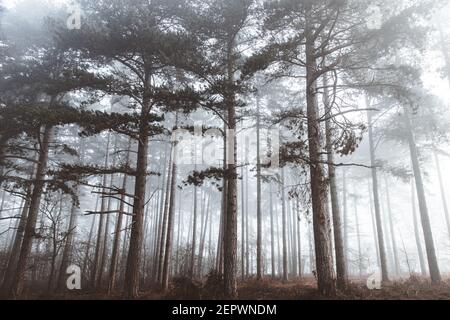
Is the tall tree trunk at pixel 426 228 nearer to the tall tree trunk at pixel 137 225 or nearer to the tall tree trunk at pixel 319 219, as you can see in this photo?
the tall tree trunk at pixel 319 219

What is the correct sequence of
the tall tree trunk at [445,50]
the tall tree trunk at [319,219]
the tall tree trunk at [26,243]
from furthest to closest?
the tall tree trunk at [445,50]
the tall tree trunk at [26,243]
the tall tree trunk at [319,219]

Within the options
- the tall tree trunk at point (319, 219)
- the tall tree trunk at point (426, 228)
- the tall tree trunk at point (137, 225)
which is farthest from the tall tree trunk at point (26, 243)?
the tall tree trunk at point (426, 228)

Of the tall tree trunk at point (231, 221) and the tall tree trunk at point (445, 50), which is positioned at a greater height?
the tall tree trunk at point (445, 50)

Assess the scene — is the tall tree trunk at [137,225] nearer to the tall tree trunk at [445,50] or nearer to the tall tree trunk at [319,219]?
the tall tree trunk at [319,219]

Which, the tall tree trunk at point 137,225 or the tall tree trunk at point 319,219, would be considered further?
the tall tree trunk at point 137,225

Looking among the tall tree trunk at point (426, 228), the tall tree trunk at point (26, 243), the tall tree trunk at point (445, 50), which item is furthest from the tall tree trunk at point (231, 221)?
the tall tree trunk at point (445, 50)

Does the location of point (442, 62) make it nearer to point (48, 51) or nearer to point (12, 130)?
point (48, 51)

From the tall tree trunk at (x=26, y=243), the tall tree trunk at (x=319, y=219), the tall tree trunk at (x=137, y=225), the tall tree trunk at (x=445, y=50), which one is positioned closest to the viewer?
the tall tree trunk at (x=319, y=219)

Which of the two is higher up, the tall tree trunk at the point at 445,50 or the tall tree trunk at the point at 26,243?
the tall tree trunk at the point at 445,50

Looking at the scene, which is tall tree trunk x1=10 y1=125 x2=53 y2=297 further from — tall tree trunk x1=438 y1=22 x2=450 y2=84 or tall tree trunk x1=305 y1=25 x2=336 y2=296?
tall tree trunk x1=438 y1=22 x2=450 y2=84

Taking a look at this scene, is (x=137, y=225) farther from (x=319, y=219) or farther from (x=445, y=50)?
(x=445, y=50)

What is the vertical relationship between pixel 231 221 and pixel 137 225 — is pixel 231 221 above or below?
above

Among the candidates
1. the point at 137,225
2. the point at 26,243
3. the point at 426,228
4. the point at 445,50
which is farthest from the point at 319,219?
the point at 445,50
